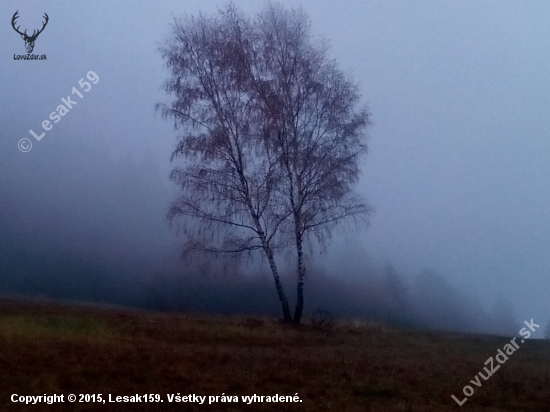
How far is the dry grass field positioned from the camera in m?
9.79

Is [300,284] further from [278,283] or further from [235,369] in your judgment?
[235,369]

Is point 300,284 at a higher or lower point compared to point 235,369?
higher

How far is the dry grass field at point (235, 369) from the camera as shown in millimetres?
9789

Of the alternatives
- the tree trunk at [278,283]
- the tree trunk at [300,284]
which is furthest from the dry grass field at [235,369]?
the tree trunk at [278,283]

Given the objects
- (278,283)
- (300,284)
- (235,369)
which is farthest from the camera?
(278,283)

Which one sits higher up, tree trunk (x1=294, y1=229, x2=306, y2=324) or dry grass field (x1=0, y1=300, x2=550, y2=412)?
tree trunk (x1=294, y1=229, x2=306, y2=324)

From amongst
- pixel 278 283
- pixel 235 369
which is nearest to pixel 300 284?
pixel 278 283

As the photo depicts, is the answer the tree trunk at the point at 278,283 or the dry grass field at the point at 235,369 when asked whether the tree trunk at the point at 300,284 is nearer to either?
the tree trunk at the point at 278,283

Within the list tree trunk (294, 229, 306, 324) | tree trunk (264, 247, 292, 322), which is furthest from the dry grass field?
tree trunk (264, 247, 292, 322)

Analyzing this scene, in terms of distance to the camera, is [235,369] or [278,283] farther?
[278,283]

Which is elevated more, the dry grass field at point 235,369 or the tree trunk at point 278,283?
the tree trunk at point 278,283

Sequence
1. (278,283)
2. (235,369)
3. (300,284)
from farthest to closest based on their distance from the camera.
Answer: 1. (278,283)
2. (300,284)
3. (235,369)

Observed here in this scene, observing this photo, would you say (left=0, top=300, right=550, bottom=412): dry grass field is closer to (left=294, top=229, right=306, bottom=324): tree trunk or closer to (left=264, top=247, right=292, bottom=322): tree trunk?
(left=294, top=229, right=306, bottom=324): tree trunk

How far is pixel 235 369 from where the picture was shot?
37.7 feet
